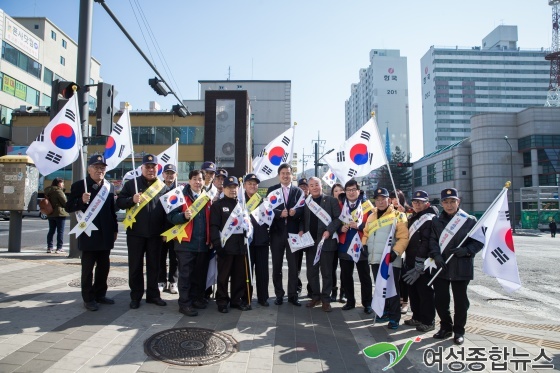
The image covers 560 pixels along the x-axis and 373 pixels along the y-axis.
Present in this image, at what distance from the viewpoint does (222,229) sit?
5691 mm

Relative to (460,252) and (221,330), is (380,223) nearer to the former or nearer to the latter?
(460,252)

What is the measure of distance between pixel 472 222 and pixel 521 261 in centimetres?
1131

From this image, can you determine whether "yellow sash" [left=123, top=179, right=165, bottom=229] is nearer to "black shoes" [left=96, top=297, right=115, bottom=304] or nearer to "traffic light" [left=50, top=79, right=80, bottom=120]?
"black shoes" [left=96, top=297, right=115, bottom=304]

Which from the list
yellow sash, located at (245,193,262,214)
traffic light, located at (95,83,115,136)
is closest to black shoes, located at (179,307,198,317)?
yellow sash, located at (245,193,262,214)

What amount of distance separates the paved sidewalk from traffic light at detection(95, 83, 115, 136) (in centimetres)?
330

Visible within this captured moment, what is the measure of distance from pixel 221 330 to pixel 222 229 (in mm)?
1541

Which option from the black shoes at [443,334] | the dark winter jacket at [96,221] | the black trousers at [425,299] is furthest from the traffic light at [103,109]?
the black shoes at [443,334]

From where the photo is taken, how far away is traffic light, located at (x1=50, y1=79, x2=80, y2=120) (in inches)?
296

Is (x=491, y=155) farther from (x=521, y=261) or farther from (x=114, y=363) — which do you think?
(x=114, y=363)

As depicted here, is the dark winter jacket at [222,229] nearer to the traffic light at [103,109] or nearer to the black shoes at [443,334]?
the black shoes at [443,334]

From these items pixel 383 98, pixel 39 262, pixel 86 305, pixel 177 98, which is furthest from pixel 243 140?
pixel 383 98

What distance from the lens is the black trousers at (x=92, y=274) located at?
5230 millimetres

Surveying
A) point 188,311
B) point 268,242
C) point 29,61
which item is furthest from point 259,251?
point 29,61

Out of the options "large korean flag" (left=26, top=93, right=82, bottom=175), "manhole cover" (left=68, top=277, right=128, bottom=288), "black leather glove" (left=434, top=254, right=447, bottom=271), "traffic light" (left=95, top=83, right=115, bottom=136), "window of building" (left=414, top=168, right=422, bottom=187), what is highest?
"window of building" (left=414, top=168, right=422, bottom=187)
